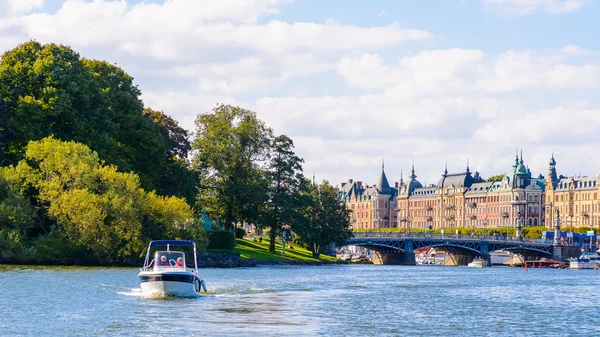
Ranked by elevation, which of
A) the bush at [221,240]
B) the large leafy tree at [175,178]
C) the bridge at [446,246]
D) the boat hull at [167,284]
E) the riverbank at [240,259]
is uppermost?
the large leafy tree at [175,178]

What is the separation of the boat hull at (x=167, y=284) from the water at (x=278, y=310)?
0.70 m

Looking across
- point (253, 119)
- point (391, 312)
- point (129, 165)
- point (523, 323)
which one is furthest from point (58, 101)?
point (523, 323)

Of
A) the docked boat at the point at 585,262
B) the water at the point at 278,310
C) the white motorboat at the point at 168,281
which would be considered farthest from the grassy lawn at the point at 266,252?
the white motorboat at the point at 168,281

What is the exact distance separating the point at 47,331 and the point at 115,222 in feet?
139

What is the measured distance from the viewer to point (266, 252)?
119 meters

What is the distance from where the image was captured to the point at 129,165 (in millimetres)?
91438

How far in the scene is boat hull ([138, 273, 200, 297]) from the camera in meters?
50.5

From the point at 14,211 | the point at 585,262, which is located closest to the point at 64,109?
the point at 14,211

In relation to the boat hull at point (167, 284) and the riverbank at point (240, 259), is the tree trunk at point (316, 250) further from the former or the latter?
the boat hull at point (167, 284)

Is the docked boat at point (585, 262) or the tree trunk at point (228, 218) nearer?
the tree trunk at point (228, 218)

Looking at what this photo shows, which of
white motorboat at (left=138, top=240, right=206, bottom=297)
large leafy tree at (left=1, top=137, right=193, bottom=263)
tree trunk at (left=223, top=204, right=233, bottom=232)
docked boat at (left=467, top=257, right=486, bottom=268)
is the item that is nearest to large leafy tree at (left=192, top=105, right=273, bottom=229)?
tree trunk at (left=223, top=204, right=233, bottom=232)

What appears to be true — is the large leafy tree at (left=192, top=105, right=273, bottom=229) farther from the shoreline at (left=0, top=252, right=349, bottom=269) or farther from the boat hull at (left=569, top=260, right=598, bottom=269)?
the boat hull at (left=569, top=260, right=598, bottom=269)

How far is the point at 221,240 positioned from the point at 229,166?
12.9m

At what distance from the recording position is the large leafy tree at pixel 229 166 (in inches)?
4417
